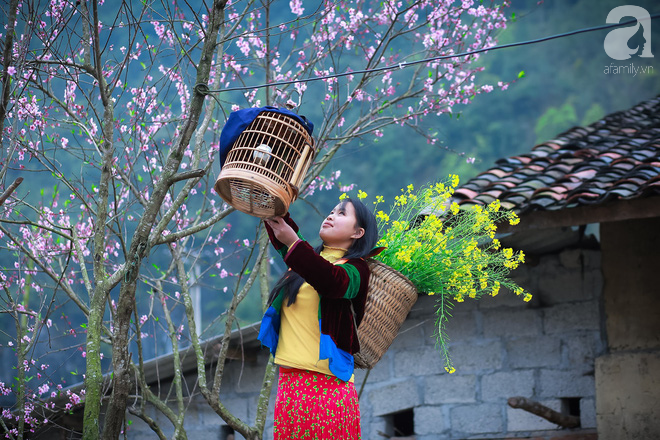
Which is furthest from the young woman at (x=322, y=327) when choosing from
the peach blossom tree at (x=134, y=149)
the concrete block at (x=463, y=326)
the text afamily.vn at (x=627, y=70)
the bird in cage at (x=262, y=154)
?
the text afamily.vn at (x=627, y=70)

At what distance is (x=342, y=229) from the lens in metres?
2.56

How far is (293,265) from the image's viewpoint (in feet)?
7.30

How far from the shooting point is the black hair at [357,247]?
8.21ft

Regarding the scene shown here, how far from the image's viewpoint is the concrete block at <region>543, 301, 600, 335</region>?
194 inches

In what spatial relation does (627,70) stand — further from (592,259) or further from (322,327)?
(322,327)

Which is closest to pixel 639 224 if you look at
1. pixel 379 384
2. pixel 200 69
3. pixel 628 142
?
pixel 628 142

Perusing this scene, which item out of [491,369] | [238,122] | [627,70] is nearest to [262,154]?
[238,122]

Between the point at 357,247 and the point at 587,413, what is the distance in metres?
3.13

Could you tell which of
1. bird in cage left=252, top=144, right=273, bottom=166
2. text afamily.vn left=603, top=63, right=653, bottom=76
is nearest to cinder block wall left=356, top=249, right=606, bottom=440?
bird in cage left=252, top=144, right=273, bottom=166

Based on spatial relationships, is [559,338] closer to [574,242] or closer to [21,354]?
[574,242]

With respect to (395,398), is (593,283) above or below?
above

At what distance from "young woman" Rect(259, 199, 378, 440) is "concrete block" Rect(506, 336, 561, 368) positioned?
2793 mm

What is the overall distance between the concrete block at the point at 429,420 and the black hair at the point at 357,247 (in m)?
2.91

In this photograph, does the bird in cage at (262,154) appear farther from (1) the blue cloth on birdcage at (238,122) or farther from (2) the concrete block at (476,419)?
(2) the concrete block at (476,419)
